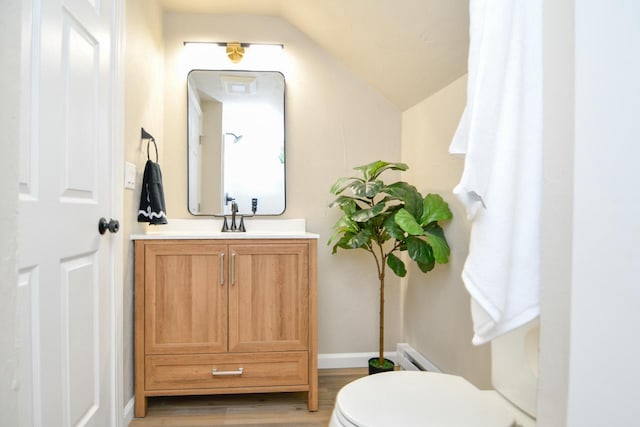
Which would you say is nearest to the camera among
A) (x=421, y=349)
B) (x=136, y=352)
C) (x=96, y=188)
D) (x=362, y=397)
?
(x=362, y=397)

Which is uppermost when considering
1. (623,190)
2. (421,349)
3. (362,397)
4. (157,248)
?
(623,190)

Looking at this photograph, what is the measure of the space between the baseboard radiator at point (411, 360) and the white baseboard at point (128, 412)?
1.54 meters

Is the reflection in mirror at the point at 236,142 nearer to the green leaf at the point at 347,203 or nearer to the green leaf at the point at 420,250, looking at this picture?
the green leaf at the point at 347,203

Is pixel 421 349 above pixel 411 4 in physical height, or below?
below

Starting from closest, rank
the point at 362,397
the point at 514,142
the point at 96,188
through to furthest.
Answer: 1. the point at 514,142
2. the point at 362,397
3. the point at 96,188

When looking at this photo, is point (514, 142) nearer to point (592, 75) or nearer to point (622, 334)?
point (592, 75)

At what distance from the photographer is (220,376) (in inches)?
71.6

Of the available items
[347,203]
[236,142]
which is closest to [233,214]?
[236,142]

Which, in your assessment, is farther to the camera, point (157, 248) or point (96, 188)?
point (157, 248)

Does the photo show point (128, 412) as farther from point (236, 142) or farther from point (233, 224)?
point (236, 142)

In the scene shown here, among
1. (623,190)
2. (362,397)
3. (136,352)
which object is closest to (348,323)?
(136,352)

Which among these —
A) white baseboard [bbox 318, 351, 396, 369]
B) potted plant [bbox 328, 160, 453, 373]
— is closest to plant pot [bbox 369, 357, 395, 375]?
potted plant [bbox 328, 160, 453, 373]

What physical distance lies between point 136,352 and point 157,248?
51 cm

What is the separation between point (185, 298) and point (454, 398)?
133 cm
